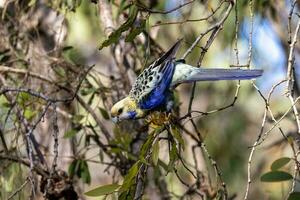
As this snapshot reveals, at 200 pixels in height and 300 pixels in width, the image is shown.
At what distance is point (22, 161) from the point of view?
2939 mm

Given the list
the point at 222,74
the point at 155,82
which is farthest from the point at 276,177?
the point at 155,82

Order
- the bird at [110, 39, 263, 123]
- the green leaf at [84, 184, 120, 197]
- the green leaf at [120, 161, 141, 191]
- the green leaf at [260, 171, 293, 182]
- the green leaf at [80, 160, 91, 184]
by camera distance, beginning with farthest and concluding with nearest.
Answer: the green leaf at [80, 160, 91, 184] → the green leaf at [260, 171, 293, 182] → the bird at [110, 39, 263, 123] → the green leaf at [84, 184, 120, 197] → the green leaf at [120, 161, 141, 191]

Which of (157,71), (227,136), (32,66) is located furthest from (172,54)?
→ (227,136)

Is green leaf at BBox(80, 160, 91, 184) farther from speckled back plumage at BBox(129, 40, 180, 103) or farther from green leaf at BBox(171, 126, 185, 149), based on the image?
green leaf at BBox(171, 126, 185, 149)

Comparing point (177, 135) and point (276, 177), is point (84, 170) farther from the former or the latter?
point (177, 135)

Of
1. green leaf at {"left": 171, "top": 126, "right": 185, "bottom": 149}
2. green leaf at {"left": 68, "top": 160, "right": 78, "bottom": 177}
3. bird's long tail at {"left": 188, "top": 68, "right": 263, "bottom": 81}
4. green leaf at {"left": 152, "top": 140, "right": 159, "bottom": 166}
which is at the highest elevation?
bird's long tail at {"left": 188, "top": 68, "right": 263, "bottom": 81}

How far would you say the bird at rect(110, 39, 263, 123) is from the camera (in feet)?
9.32

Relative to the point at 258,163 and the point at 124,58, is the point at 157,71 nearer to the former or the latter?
the point at 124,58

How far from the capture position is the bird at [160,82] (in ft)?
9.32

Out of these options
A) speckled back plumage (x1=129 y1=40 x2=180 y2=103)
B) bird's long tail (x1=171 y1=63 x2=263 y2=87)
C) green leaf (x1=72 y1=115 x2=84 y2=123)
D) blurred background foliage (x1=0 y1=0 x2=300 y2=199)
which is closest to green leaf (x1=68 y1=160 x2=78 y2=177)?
blurred background foliage (x1=0 y1=0 x2=300 y2=199)

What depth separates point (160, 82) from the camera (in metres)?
2.93

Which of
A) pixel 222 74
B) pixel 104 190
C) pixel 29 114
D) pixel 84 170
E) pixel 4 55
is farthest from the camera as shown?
pixel 4 55

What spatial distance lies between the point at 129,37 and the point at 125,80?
3.13 feet

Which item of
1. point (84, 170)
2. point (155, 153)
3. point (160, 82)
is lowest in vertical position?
point (84, 170)
